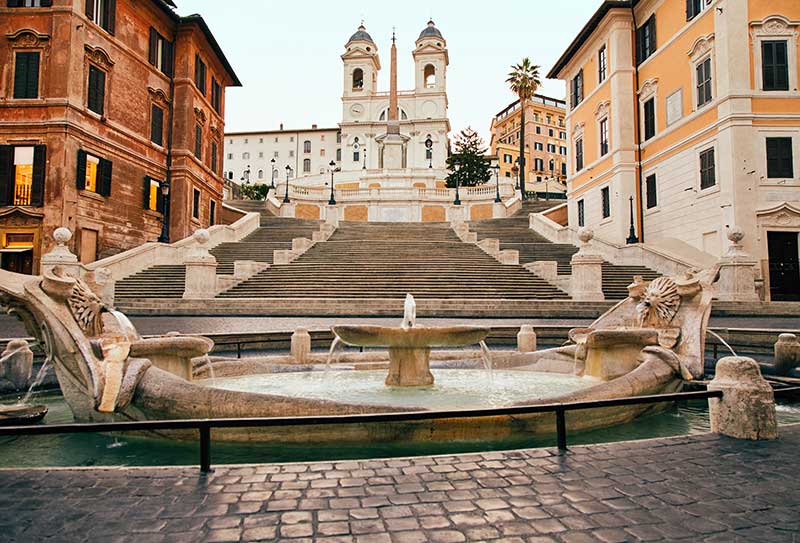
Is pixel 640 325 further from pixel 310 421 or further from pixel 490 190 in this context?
pixel 490 190

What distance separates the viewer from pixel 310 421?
12.4 feet

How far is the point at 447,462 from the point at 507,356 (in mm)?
5770

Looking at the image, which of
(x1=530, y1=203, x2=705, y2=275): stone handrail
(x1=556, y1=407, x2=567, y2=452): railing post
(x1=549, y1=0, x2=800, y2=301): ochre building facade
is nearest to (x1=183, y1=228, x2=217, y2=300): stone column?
(x1=530, y1=203, x2=705, y2=275): stone handrail

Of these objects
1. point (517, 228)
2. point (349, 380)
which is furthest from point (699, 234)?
point (349, 380)

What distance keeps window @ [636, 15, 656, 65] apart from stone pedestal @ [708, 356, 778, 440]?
29.6 meters

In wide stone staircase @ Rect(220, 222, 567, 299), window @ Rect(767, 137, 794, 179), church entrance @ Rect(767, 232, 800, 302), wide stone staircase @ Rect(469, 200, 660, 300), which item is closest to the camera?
wide stone staircase @ Rect(220, 222, 567, 299)

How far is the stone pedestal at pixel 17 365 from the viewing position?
7742mm

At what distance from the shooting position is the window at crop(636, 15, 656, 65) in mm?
28906

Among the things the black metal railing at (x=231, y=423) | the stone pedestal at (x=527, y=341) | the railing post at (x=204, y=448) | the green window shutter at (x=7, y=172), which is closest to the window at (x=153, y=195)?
the green window shutter at (x=7, y=172)

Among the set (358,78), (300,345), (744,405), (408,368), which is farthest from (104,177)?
(358,78)

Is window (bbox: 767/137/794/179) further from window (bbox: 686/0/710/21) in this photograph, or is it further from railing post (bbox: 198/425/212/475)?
railing post (bbox: 198/425/212/475)

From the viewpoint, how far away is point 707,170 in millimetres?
23906

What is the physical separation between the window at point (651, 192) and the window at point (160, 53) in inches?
1225

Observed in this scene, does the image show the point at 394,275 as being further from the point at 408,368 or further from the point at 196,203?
the point at 196,203
